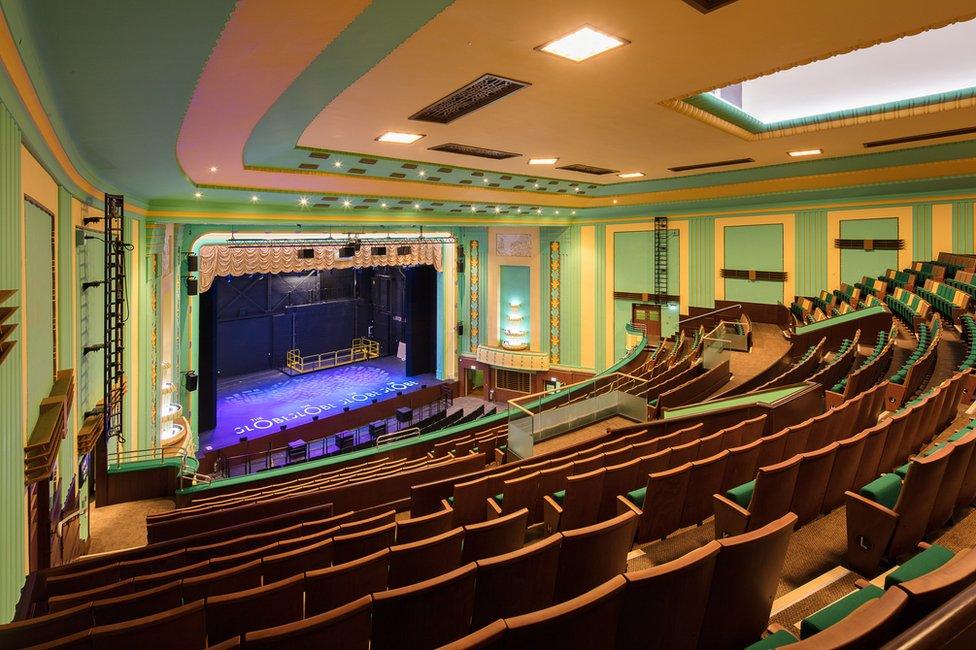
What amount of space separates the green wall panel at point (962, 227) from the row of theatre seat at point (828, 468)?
19.1ft

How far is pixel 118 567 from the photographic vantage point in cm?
223

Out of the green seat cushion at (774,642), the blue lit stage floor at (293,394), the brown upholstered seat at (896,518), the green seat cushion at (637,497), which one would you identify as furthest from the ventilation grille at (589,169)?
the blue lit stage floor at (293,394)

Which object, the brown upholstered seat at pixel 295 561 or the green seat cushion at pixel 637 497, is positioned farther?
the green seat cushion at pixel 637 497

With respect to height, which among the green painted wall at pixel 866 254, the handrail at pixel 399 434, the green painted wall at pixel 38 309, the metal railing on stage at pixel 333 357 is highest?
the green painted wall at pixel 866 254

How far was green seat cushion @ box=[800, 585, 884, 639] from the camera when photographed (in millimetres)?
1068

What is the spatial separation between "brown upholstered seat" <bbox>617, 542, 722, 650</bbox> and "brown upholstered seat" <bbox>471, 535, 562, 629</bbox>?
0.32 m

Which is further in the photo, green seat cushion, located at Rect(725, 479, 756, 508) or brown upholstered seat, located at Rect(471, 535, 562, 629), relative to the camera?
Answer: green seat cushion, located at Rect(725, 479, 756, 508)

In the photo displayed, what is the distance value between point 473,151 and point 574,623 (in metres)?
5.04

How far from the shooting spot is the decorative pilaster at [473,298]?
40.2 ft

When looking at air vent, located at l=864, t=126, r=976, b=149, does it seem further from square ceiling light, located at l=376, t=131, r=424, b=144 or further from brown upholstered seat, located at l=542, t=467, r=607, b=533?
brown upholstered seat, located at l=542, t=467, r=607, b=533

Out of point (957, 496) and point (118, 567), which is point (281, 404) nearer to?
point (118, 567)

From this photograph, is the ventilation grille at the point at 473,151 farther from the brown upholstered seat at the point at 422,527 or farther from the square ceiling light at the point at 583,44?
the brown upholstered seat at the point at 422,527

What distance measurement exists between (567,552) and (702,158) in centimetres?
580

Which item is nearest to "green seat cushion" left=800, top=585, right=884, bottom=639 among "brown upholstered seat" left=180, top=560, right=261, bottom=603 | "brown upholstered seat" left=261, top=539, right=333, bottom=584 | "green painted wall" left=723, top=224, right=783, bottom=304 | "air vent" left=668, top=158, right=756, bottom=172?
"brown upholstered seat" left=261, top=539, right=333, bottom=584
